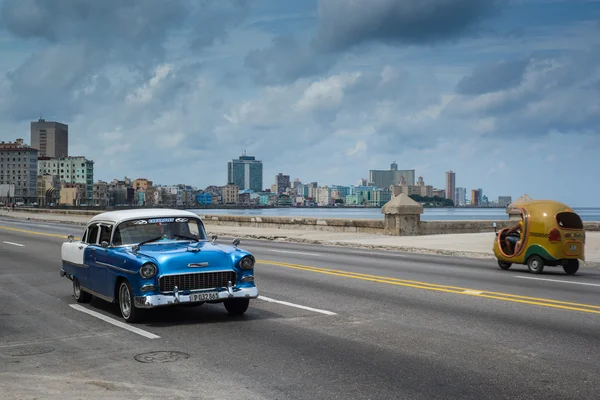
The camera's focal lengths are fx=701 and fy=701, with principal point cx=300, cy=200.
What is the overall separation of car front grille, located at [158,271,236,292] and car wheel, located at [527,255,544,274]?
9266 mm

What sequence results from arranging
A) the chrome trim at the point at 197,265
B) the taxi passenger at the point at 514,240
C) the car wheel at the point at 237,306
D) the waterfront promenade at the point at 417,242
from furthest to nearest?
the waterfront promenade at the point at 417,242 < the taxi passenger at the point at 514,240 < the car wheel at the point at 237,306 < the chrome trim at the point at 197,265

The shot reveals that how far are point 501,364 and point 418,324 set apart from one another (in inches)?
95.5

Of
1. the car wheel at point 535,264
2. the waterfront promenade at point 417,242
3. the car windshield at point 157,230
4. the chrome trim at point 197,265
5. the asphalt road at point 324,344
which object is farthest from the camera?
the waterfront promenade at point 417,242

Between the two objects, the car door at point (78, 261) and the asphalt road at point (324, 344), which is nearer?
the asphalt road at point (324, 344)

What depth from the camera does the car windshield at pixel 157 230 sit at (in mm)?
10477

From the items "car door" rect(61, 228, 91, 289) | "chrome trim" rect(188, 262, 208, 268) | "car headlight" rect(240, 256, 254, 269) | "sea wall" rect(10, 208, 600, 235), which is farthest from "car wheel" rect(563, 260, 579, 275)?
"sea wall" rect(10, 208, 600, 235)

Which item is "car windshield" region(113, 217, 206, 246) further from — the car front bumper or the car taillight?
the car taillight

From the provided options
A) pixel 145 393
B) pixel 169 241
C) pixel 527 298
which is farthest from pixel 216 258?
pixel 527 298

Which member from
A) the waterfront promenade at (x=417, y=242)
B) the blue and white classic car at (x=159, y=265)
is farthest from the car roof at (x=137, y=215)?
the waterfront promenade at (x=417, y=242)

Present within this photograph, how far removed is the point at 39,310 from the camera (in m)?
11.1

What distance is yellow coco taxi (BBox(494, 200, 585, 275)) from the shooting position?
1612 cm

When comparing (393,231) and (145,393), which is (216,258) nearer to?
(145,393)

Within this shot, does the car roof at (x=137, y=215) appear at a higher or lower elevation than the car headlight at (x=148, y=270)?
higher

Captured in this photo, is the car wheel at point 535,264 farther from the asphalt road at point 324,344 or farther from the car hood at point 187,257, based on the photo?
the car hood at point 187,257
